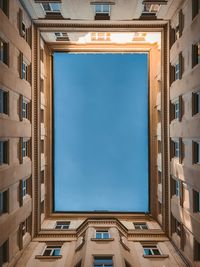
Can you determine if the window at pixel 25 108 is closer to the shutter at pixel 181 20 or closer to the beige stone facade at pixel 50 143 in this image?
the beige stone facade at pixel 50 143

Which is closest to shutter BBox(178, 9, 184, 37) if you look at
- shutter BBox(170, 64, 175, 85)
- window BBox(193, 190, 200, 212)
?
shutter BBox(170, 64, 175, 85)

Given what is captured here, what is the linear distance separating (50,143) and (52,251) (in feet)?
37.8

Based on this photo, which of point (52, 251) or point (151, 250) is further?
point (151, 250)

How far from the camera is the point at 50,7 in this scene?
2417 centimetres

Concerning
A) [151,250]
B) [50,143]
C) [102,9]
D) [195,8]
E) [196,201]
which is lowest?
[151,250]

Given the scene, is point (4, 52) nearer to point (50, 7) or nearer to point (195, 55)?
point (50, 7)

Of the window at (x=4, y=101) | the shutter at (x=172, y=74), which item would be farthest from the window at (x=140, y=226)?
the window at (x=4, y=101)

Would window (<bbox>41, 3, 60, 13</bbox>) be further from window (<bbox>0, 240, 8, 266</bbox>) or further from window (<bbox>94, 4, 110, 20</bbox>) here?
window (<bbox>0, 240, 8, 266</bbox>)

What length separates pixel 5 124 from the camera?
18.6 m

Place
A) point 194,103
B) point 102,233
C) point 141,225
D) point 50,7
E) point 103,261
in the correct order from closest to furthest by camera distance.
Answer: point 103,261, point 194,103, point 102,233, point 50,7, point 141,225

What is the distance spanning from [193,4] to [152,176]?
1725 cm

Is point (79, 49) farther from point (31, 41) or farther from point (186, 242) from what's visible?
point (186, 242)

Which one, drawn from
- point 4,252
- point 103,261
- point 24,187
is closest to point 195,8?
point 103,261

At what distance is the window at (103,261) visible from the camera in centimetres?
1859
